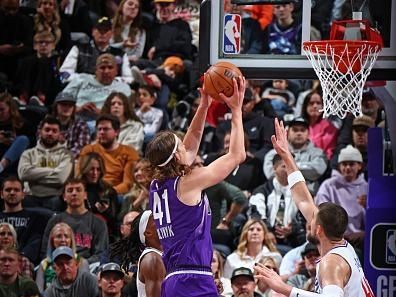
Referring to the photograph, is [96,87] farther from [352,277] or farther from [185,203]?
[352,277]

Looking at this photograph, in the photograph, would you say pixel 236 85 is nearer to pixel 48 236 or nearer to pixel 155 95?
pixel 48 236

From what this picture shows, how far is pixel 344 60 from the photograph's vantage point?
754 cm

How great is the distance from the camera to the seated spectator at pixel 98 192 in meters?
10.7

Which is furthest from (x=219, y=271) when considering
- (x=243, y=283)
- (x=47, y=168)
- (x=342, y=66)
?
(x=342, y=66)

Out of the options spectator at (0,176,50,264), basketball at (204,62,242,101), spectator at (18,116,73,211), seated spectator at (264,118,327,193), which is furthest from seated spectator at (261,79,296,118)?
basketball at (204,62,242,101)

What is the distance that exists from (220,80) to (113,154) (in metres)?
4.86

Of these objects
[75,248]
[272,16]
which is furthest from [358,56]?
[272,16]

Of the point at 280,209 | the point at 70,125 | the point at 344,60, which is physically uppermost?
the point at 344,60

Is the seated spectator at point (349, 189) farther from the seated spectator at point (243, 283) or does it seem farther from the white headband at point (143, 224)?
the white headband at point (143, 224)

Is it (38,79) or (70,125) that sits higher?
(38,79)

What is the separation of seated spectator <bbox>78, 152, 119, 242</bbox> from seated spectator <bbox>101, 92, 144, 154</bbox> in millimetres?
799

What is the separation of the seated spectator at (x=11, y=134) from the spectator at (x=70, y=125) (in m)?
0.39

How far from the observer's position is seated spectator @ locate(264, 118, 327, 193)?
11023mm

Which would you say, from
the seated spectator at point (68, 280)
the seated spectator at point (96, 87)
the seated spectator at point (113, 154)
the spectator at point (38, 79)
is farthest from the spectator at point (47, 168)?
the spectator at point (38, 79)
